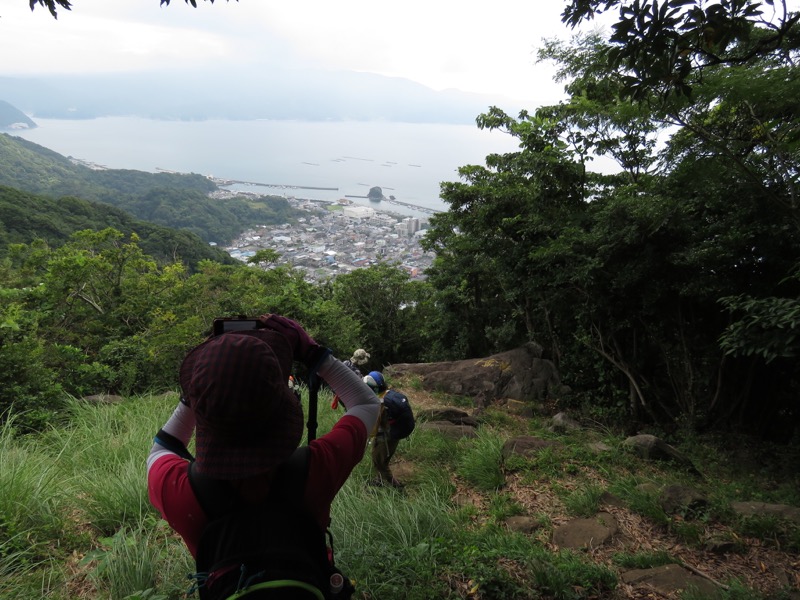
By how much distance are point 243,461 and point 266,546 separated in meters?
0.23

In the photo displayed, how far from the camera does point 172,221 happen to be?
4506cm

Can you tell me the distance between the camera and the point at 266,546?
120cm

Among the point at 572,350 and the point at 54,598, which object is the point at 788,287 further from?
the point at 54,598

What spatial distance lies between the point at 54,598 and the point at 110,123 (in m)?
181

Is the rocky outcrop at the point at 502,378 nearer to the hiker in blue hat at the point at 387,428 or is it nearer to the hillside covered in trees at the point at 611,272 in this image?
the hillside covered in trees at the point at 611,272

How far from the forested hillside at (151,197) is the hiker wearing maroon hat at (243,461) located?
43380 mm

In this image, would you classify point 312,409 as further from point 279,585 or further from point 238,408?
point 279,585

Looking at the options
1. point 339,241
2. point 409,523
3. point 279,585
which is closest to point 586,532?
point 409,523

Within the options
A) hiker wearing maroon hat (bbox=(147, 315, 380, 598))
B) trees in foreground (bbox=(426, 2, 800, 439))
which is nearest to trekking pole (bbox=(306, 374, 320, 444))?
hiker wearing maroon hat (bbox=(147, 315, 380, 598))

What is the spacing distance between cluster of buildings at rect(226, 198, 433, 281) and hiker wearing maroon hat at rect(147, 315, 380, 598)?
50.8 ft

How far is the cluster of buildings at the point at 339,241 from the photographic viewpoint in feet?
79.2

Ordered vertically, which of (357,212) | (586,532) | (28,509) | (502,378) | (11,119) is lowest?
(357,212)

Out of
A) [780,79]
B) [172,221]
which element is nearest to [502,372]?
[780,79]

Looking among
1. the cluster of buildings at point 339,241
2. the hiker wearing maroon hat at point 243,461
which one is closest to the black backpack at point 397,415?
the hiker wearing maroon hat at point 243,461
